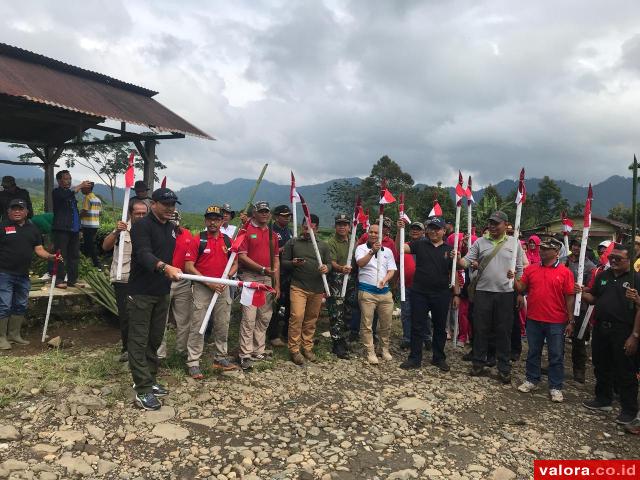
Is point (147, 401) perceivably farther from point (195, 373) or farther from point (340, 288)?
point (340, 288)

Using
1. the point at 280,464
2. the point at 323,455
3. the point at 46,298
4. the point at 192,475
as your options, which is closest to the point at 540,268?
the point at 323,455

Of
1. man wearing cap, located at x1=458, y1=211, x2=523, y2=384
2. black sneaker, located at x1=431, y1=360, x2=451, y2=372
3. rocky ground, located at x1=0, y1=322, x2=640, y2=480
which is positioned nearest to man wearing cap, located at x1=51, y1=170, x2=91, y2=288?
rocky ground, located at x1=0, y1=322, x2=640, y2=480

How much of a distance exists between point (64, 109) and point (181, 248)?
449 cm

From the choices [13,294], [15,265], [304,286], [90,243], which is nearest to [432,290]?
[304,286]

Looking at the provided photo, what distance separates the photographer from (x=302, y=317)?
6.15 m

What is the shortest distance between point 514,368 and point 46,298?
25.0 feet

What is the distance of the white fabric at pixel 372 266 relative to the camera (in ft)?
20.7

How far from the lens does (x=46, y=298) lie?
23.2ft

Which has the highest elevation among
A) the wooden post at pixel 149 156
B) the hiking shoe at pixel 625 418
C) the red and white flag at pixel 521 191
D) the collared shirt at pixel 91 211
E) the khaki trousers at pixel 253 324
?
the wooden post at pixel 149 156

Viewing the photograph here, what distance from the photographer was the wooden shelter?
772cm

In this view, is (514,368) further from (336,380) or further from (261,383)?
(261,383)

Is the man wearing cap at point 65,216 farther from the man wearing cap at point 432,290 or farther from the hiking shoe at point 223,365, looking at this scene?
the man wearing cap at point 432,290

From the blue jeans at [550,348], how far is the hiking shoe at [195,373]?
4238 millimetres

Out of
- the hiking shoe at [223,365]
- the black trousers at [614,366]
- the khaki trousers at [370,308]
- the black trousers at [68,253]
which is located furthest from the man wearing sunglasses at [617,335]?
the black trousers at [68,253]
